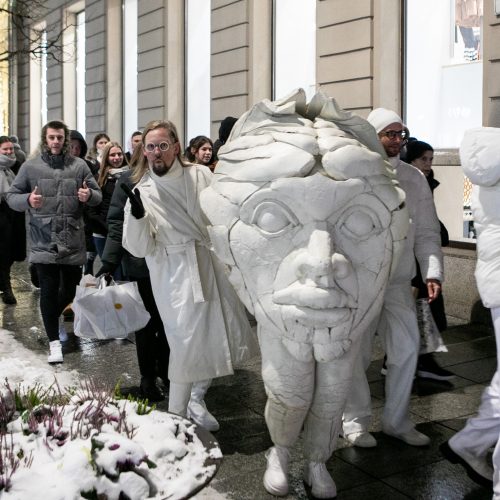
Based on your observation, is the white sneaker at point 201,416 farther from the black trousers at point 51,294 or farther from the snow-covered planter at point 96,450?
the black trousers at point 51,294

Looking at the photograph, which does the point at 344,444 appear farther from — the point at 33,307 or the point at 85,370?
the point at 33,307

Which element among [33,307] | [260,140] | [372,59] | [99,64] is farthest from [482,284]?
[99,64]

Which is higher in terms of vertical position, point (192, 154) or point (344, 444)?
point (192, 154)

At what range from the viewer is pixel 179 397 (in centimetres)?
464

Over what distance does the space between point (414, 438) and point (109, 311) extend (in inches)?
90.0

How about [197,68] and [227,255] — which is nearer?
[227,255]

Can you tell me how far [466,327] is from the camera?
789cm

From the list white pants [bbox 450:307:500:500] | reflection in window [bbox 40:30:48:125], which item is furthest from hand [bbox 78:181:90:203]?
reflection in window [bbox 40:30:48:125]

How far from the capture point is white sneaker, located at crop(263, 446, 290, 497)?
391 cm

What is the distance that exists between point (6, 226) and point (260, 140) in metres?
6.44

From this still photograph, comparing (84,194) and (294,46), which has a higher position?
(294,46)

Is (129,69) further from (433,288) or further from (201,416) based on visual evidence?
(433,288)

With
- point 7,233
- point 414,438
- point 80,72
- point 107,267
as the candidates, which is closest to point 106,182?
point 7,233

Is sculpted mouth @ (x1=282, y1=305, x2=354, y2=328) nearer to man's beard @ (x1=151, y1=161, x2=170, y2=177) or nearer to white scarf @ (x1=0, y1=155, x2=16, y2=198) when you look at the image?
man's beard @ (x1=151, y1=161, x2=170, y2=177)
